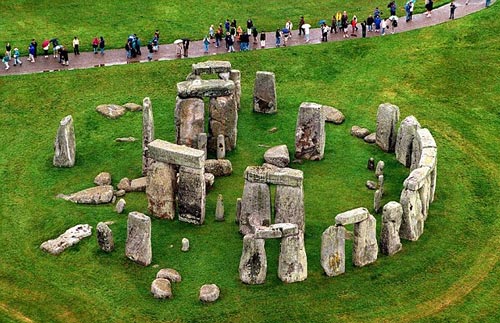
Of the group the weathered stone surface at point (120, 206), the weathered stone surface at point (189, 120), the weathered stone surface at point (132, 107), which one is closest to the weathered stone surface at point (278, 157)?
the weathered stone surface at point (189, 120)

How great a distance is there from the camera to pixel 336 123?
5006 centimetres

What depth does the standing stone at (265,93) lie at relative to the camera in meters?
50.6

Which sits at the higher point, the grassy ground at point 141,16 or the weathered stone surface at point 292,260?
the grassy ground at point 141,16

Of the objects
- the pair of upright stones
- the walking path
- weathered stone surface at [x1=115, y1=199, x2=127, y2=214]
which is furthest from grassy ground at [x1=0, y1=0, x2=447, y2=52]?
weathered stone surface at [x1=115, y1=199, x2=127, y2=214]

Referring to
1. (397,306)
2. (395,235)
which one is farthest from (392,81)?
(397,306)

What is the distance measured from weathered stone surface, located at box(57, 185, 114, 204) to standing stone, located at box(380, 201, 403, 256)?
11067mm

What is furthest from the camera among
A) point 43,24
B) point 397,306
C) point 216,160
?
point 43,24

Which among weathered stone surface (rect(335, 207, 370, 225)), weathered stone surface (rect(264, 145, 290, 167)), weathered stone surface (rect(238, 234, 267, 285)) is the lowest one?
weathered stone surface (rect(238, 234, 267, 285))

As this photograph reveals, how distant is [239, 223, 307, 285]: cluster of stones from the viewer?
36312 mm

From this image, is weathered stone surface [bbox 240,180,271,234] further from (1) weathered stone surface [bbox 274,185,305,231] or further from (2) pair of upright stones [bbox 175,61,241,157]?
(2) pair of upright stones [bbox 175,61,241,157]

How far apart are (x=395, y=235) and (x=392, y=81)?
17.4 m

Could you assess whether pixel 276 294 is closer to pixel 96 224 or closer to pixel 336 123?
pixel 96 224

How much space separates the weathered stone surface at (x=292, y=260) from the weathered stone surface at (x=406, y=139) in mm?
10269

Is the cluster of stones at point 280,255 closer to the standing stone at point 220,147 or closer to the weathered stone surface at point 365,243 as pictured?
the weathered stone surface at point 365,243
